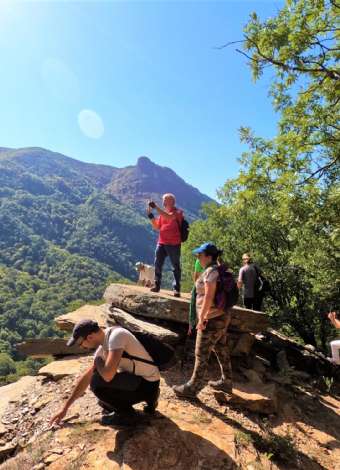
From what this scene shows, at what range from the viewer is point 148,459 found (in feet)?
11.7

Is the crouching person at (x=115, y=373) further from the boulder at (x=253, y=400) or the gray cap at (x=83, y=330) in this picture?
the boulder at (x=253, y=400)

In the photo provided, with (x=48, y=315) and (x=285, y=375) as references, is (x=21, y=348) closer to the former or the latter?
(x=285, y=375)

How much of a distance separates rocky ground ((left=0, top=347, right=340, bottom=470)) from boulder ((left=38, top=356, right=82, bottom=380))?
2 cm

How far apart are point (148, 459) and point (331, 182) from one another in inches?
408

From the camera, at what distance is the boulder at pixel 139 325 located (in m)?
6.27

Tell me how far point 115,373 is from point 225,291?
2058 mm

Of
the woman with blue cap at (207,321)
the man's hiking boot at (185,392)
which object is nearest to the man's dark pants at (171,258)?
the woman with blue cap at (207,321)

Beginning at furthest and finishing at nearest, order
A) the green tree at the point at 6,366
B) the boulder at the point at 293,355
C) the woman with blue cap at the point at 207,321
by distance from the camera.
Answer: the green tree at the point at 6,366
the boulder at the point at 293,355
the woman with blue cap at the point at 207,321

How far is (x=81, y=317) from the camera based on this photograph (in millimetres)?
8680

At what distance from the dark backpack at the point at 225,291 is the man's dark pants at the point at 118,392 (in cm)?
151

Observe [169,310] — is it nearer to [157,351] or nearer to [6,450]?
[157,351]

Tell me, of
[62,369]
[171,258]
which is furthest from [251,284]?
[62,369]

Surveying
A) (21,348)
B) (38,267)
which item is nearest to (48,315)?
(38,267)

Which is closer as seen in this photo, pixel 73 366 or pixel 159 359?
pixel 159 359
